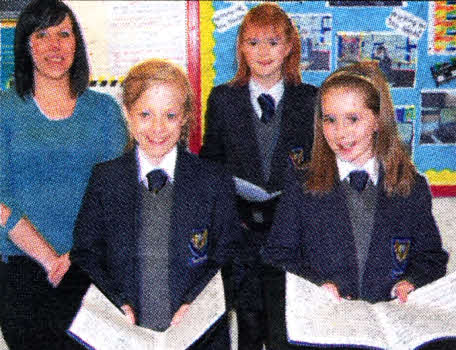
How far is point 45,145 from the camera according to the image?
55.9 inches

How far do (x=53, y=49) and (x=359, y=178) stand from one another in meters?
0.83

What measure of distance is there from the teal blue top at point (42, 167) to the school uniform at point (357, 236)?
0.53 meters

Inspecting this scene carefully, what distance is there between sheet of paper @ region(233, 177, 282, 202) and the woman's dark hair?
506mm

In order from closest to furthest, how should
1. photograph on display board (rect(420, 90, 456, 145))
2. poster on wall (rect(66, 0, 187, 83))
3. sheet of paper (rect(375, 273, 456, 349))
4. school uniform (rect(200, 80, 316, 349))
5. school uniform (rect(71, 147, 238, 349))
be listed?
sheet of paper (rect(375, 273, 456, 349)) < school uniform (rect(71, 147, 238, 349)) < school uniform (rect(200, 80, 316, 349)) < poster on wall (rect(66, 0, 187, 83)) < photograph on display board (rect(420, 90, 456, 145))

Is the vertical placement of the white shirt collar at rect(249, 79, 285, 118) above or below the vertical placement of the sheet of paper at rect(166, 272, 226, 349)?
above

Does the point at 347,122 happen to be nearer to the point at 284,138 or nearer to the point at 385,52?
the point at 284,138

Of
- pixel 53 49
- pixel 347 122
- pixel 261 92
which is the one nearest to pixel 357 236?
pixel 347 122

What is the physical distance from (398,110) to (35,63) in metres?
1.65

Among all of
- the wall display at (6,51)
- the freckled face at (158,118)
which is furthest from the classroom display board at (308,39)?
the freckled face at (158,118)

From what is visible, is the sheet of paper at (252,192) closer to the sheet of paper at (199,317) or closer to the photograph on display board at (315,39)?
the sheet of paper at (199,317)

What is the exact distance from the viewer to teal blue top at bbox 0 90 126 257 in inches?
55.6

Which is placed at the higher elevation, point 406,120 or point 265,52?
point 265,52

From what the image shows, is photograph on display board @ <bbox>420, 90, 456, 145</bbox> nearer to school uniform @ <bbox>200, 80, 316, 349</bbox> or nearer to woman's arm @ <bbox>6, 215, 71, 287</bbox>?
school uniform @ <bbox>200, 80, 316, 349</bbox>

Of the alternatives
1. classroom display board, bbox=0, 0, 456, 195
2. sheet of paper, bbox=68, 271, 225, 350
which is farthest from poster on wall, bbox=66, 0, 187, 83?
sheet of paper, bbox=68, 271, 225, 350
